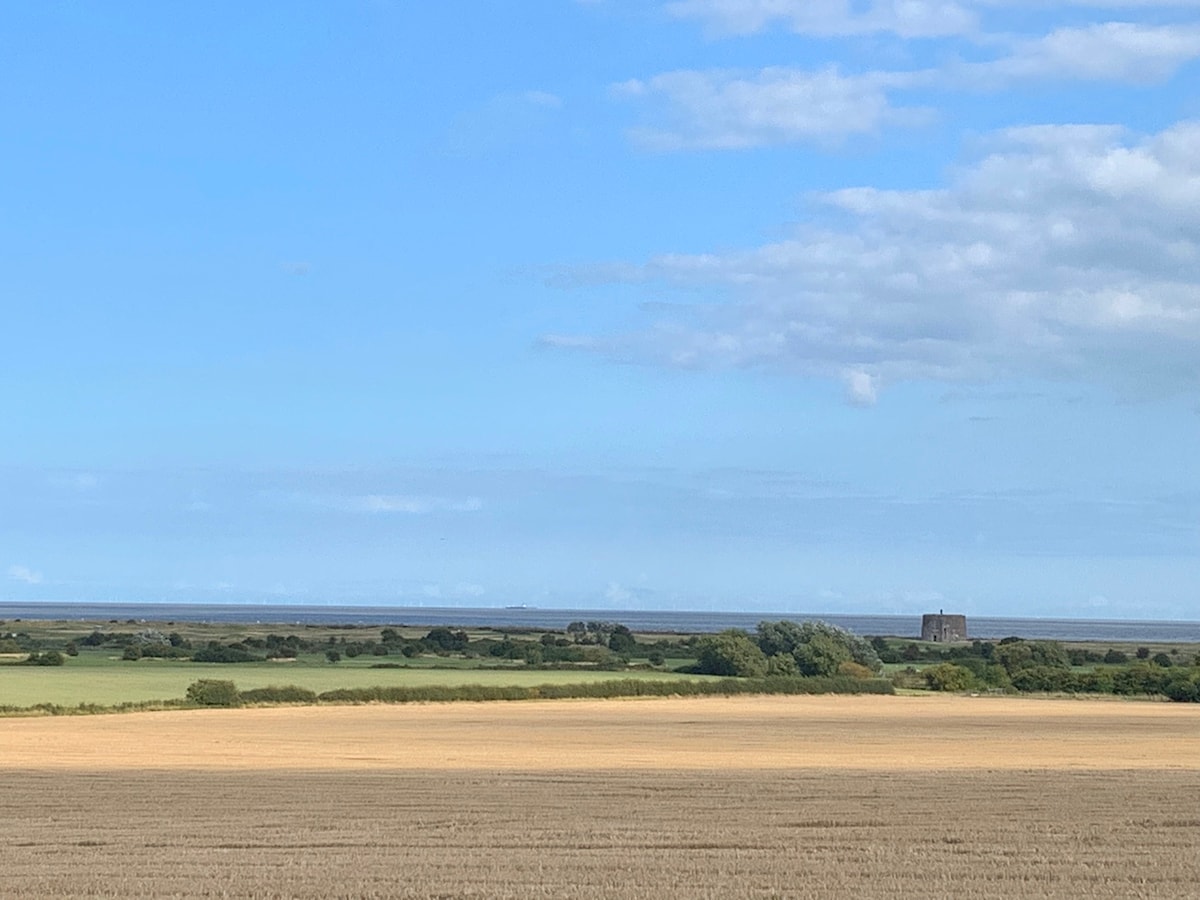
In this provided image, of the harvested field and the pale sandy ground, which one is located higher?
the harvested field

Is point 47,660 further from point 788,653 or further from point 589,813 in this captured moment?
point 589,813

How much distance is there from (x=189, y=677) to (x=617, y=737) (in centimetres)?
3017

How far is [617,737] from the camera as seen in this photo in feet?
159

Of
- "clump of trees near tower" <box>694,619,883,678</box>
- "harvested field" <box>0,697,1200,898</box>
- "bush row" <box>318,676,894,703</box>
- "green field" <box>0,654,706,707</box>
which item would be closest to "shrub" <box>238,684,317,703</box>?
"bush row" <box>318,676,894,703</box>

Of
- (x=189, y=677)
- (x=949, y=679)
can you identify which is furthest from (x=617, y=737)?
(x=949, y=679)

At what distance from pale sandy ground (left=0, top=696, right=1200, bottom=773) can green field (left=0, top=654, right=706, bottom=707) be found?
17.4ft

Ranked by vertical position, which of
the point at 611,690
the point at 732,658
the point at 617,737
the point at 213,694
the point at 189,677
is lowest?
the point at 617,737

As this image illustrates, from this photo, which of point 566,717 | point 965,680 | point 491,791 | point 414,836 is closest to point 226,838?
point 414,836

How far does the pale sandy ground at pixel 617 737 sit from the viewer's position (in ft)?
123

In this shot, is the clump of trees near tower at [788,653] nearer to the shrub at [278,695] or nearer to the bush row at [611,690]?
the bush row at [611,690]

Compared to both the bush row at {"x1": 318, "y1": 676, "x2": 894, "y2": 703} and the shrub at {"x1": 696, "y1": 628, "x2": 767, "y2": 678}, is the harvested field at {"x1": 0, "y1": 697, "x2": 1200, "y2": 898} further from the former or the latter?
the shrub at {"x1": 696, "y1": 628, "x2": 767, "y2": 678}

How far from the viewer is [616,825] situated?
22.7 metres

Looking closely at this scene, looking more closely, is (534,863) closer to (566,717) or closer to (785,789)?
(785,789)

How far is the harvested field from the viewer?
676 inches
